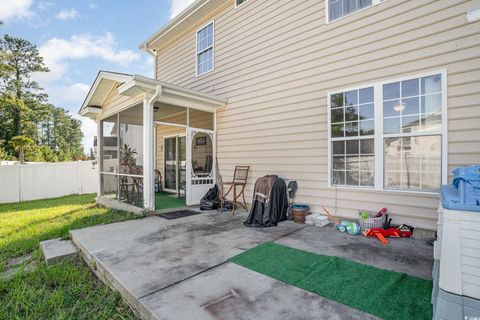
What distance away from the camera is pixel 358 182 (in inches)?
156

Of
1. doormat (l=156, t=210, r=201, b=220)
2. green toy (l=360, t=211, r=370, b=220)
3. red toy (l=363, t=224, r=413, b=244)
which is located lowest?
doormat (l=156, t=210, r=201, b=220)

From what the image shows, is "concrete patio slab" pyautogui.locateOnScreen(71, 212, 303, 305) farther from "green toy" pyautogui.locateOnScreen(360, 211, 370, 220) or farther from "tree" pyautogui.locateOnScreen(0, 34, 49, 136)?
"tree" pyautogui.locateOnScreen(0, 34, 49, 136)

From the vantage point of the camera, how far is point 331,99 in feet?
13.9

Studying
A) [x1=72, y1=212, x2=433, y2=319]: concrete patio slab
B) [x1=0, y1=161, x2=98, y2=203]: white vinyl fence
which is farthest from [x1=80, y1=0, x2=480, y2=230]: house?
[x1=0, y1=161, x2=98, y2=203]: white vinyl fence

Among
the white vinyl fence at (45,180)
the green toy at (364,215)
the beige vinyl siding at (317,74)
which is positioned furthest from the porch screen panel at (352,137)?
the white vinyl fence at (45,180)

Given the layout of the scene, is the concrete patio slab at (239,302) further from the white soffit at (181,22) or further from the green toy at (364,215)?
the white soffit at (181,22)

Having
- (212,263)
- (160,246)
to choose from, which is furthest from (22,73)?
(212,263)

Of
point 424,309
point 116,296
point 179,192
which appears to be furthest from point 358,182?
point 179,192

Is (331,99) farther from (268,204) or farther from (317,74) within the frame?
(268,204)

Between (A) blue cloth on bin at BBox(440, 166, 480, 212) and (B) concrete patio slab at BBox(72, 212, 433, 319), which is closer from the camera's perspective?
(A) blue cloth on bin at BBox(440, 166, 480, 212)

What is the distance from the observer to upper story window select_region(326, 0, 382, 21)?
12.8 ft

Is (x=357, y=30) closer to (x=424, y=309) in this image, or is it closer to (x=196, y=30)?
(x=424, y=309)

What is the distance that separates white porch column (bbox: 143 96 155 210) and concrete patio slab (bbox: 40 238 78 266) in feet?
5.24

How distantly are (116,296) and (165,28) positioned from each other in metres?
7.75
